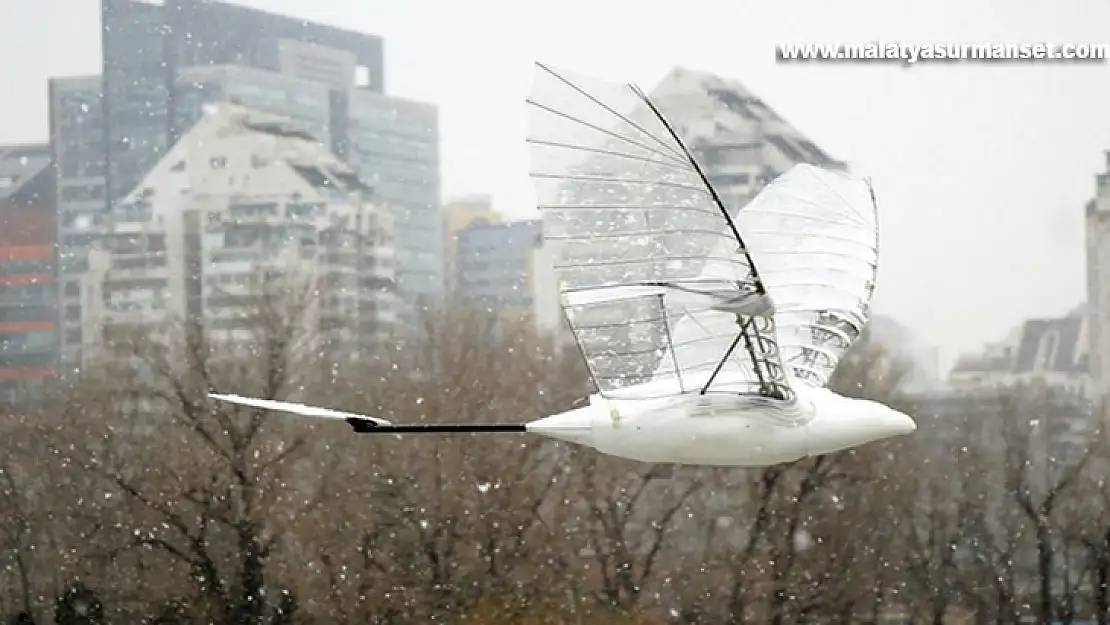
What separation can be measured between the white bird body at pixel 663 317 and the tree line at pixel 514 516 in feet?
15.4

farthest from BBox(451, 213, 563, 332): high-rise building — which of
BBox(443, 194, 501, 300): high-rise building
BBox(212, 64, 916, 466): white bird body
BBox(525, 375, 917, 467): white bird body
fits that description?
BBox(525, 375, 917, 467): white bird body

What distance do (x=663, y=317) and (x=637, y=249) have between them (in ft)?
1.04

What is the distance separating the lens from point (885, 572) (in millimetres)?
9758

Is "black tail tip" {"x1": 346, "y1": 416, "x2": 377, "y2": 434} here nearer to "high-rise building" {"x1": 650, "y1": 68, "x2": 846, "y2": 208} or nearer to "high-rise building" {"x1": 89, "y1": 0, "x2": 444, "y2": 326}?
"high-rise building" {"x1": 650, "y1": 68, "x2": 846, "y2": 208}

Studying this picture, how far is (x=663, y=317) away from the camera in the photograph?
14.4 ft

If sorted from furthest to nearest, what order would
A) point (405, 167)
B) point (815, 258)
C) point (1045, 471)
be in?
point (405, 167) → point (1045, 471) → point (815, 258)

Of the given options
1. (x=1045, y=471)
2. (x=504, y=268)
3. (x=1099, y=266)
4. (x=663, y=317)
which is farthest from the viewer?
(x=504, y=268)

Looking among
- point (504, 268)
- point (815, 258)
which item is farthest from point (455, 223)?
point (815, 258)

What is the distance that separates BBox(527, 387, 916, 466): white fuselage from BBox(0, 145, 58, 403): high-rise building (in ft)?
27.3

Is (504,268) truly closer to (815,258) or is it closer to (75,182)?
(75,182)

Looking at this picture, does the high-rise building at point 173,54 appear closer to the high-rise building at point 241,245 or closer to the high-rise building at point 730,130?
the high-rise building at point 241,245

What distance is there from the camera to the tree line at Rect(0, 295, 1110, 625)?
9594 mm

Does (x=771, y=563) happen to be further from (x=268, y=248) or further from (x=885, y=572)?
(x=268, y=248)

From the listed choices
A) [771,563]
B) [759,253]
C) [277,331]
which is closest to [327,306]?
[277,331]
